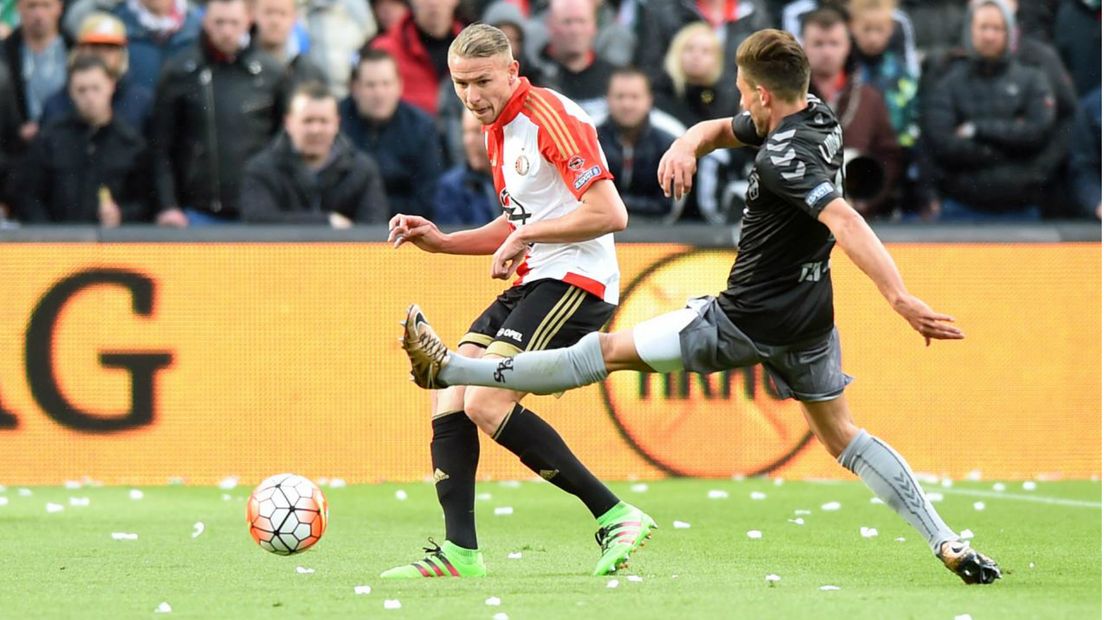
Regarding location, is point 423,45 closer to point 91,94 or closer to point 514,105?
point 91,94

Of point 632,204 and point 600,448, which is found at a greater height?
point 632,204

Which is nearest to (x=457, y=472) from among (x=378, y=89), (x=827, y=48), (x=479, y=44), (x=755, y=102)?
(x=479, y=44)

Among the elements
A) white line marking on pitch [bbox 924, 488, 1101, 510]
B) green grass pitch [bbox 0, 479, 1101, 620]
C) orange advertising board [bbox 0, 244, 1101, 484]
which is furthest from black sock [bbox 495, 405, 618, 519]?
orange advertising board [bbox 0, 244, 1101, 484]

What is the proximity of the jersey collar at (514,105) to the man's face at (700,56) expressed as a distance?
582cm

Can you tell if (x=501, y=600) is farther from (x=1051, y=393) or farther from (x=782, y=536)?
(x=1051, y=393)

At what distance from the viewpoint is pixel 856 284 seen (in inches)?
480

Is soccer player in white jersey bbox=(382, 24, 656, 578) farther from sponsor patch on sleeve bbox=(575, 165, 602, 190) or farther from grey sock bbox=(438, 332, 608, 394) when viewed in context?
grey sock bbox=(438, 332, 608, 394)

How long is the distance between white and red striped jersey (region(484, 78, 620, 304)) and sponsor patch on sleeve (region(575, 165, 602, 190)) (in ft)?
0.25

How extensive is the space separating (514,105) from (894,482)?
7.11 ft

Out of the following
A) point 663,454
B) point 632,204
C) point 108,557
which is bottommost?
point 663,454

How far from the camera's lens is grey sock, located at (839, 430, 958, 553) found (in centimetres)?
671

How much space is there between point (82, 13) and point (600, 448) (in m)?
5.15

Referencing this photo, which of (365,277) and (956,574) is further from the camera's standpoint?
(365,277)

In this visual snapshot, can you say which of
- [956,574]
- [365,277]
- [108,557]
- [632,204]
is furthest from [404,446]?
[956,574]
